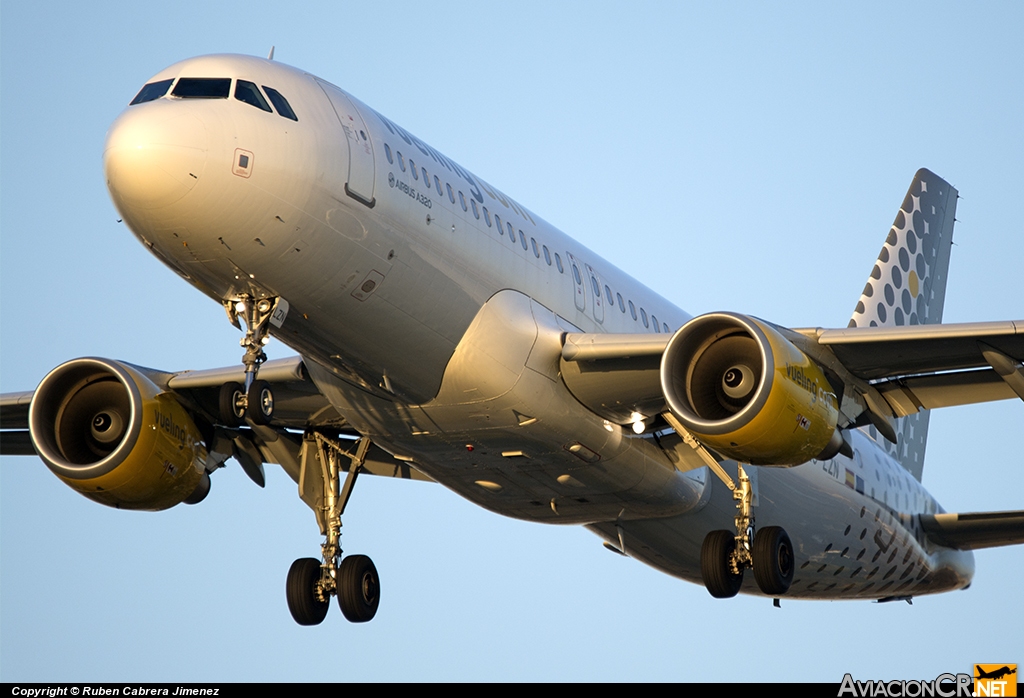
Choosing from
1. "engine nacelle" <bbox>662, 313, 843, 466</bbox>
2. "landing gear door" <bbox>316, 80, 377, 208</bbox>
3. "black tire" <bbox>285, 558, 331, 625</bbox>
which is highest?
"landing gear door" <bbox>316, 80, 377, 208</bbox>

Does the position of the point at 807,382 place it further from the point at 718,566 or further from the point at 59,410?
the point at 59,410

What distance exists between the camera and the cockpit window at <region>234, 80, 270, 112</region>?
18.8 meters

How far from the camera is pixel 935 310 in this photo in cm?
3847

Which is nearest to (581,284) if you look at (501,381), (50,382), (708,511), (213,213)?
(501,381)

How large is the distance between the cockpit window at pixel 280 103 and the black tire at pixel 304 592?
9694mm

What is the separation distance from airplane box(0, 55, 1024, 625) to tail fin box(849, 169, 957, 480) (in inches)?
251

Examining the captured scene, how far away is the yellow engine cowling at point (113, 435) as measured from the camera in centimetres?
2486

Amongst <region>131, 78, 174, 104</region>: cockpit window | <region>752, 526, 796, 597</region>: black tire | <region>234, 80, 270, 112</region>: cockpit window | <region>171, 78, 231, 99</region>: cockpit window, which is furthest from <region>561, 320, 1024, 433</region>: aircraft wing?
<region>131, 78, 174, 104</region>: cockpit window

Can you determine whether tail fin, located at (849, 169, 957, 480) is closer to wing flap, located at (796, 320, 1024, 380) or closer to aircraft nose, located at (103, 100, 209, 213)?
wing flap, located at (796, 320, 1024, 380)

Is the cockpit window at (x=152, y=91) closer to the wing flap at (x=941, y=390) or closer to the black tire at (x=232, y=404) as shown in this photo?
the black tire at (x=232, y=404)

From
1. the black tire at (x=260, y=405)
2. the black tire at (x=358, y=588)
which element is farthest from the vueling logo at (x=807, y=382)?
the black tire at (x=358, y=588)

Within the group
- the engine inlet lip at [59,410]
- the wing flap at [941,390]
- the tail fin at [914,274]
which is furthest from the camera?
the tail fin at [914,274]

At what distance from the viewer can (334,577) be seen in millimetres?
25391

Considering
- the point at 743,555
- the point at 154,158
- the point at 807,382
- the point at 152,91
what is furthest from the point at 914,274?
the point at 154,158
